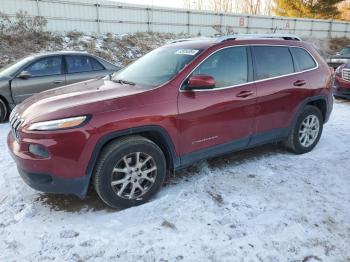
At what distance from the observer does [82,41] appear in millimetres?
16984

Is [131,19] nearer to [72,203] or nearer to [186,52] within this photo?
[186,52]

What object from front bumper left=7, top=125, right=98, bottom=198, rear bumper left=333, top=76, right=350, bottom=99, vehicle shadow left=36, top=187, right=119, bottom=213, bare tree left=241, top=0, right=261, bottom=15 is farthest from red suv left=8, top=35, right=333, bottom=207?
bare tree left=241, top=0, right=261, bottom=15

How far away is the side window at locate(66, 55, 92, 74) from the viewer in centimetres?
744

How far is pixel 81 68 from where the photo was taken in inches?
298

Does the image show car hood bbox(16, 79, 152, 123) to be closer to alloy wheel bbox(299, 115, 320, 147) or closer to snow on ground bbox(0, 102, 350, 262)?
snow on ground bbox(0, 102, 350, 262)

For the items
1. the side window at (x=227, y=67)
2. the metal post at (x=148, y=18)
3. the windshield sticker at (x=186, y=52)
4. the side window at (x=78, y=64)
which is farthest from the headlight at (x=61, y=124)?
the metal post at (x=148, y=18)

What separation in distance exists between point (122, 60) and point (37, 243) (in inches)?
593

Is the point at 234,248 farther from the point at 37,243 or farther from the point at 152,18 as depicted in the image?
the point at 152,18

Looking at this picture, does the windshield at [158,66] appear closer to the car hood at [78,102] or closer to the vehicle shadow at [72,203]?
the car hood at [78,102]

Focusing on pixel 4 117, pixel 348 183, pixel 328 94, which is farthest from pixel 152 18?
pixel 348 183

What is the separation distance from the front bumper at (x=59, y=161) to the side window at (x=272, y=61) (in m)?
2.43

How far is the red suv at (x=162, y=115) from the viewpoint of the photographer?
2990mm

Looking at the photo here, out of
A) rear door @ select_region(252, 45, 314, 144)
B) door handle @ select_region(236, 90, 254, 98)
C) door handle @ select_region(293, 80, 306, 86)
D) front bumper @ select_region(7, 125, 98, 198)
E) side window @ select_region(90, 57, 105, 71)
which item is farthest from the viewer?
side window @ select_region(90, 57, 105, 71)

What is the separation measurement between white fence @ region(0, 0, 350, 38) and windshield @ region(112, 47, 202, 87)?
392 inches
